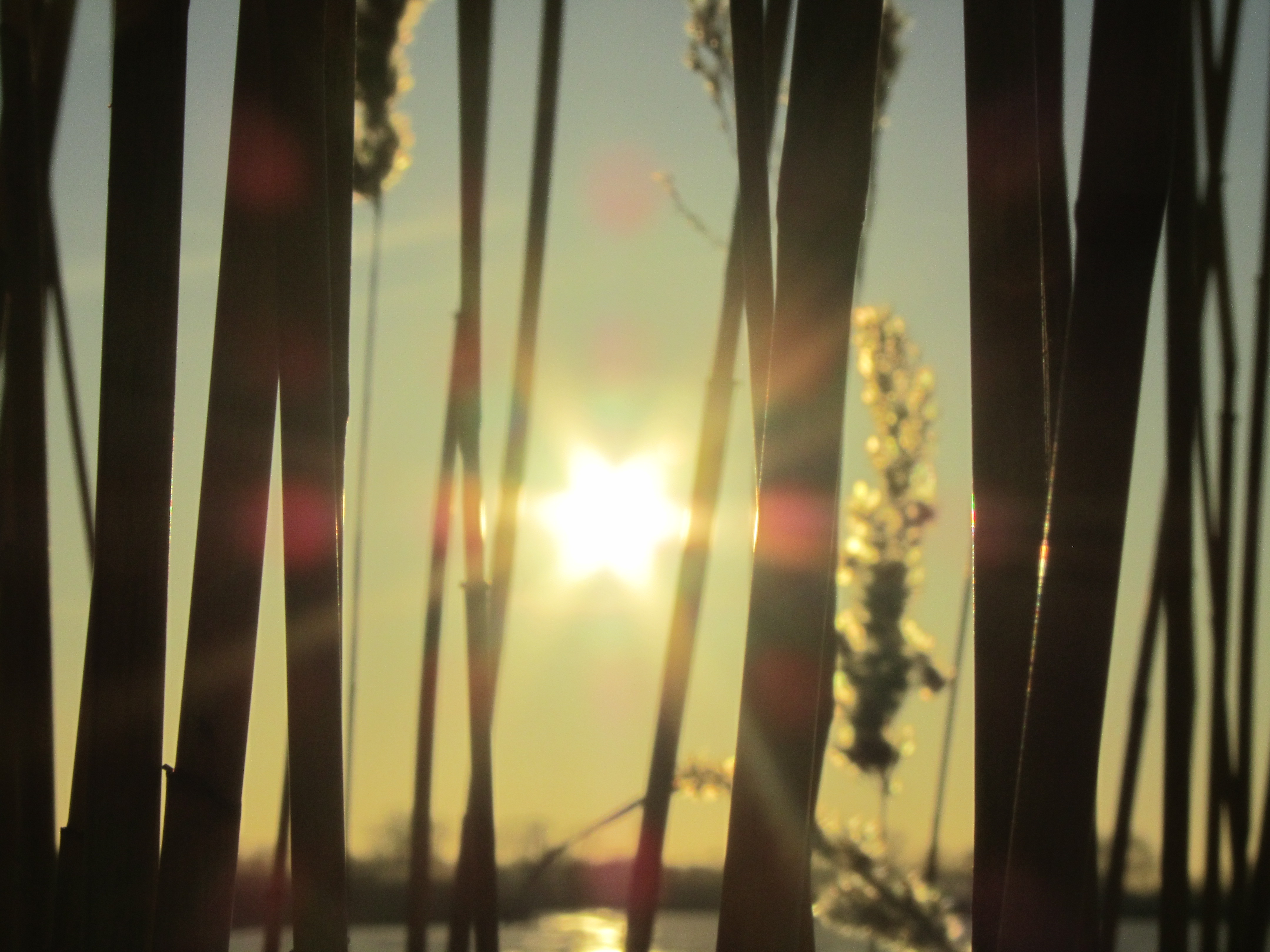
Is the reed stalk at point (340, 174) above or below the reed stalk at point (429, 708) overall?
above

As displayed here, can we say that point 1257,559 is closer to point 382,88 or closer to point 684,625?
point 684,625

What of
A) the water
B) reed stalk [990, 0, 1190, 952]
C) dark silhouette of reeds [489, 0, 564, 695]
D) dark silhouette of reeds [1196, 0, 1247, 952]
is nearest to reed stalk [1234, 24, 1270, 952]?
dark silhouette of reeds [1196, 0, 1247, 952]

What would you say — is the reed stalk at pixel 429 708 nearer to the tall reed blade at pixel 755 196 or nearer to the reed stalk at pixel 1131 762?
the tall reed blade at pixel 755 196

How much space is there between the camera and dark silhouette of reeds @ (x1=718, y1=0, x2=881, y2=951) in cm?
37

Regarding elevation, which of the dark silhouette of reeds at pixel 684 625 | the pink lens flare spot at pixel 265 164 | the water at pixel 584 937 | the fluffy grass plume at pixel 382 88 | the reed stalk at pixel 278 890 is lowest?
the water at pixel 584 937

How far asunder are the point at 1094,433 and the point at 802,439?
102 mm

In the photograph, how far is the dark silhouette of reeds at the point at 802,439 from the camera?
0.37 meters

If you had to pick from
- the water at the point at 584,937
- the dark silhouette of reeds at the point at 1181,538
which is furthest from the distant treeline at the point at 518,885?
the dark silhouette of reeds at the point at 1181,538

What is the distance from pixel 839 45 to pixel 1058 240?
230 millimetres

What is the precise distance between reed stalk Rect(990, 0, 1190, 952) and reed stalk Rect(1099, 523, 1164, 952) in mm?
834

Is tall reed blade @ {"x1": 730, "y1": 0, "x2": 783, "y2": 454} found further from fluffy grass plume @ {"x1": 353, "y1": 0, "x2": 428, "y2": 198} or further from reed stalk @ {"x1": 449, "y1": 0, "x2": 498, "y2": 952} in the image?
fluffy grass plume @ {"x1": 353, "y1": 0, "x2": 428, "y2": 198}

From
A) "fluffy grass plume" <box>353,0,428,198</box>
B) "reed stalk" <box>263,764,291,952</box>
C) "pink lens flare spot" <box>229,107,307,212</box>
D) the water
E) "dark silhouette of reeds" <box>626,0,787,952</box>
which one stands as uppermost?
"fluffy grass plume" <box>353,0,428,198</box>

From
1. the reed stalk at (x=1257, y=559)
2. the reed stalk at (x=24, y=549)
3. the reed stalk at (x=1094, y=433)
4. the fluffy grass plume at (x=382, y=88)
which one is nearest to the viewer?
the reed stalk at (x=1094, y=433)

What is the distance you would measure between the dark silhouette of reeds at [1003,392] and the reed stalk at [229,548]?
0.32 metres
